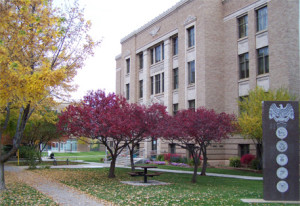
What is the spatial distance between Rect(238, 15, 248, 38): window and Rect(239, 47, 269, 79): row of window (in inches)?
71.5


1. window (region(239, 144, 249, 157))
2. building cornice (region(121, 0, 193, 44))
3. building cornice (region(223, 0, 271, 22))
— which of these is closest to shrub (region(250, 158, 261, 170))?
window (region(239, 144, 249, 157))

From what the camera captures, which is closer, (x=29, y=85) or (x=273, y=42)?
(x=29, y=85)

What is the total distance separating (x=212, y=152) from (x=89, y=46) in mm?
18658

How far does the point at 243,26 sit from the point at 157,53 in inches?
509

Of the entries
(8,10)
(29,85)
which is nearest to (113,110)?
(29,85)

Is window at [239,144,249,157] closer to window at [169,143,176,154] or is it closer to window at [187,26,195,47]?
window at [169,143,176,154]

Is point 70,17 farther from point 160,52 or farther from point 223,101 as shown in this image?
point 160,52

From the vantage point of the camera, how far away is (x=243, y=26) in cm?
3127

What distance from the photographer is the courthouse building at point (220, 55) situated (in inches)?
1069

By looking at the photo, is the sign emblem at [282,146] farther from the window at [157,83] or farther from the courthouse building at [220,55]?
the window at [157,83]

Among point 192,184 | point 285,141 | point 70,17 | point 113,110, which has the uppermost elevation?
point 70,17

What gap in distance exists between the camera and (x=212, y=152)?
32.1 meters

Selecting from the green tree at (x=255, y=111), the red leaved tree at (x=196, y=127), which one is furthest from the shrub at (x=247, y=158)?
the red leaved tree at (x=196, y=127)

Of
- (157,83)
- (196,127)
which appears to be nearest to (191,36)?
(157,83)
